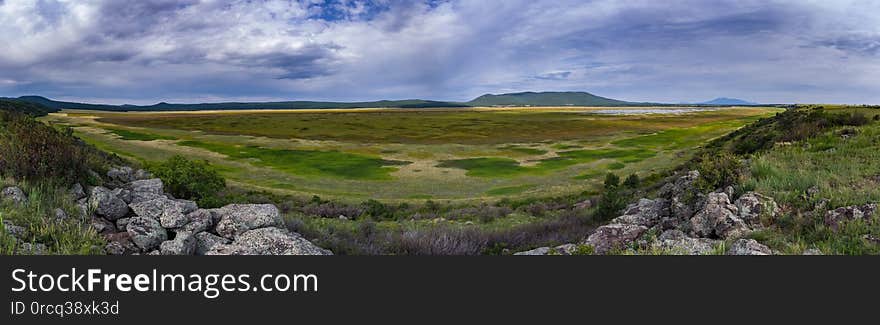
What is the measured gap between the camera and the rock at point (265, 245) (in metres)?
7.70

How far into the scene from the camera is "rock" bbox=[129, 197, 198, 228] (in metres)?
8.80

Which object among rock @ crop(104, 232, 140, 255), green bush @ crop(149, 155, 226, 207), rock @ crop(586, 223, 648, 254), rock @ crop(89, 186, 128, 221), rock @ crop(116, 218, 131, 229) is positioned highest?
rock @ crop(89, 186, 128, 221)

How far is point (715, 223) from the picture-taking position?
923 cm

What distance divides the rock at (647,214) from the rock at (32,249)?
12561mm

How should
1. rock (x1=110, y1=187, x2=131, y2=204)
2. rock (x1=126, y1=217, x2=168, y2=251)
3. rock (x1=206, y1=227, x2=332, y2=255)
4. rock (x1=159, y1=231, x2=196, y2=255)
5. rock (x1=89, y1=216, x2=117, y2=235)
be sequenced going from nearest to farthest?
1. rock (x1=159, y1=231, x2=196, y2=255)
2. rock (x1=206, y1=227, x2=332, y2=255)
3. rock (x1=126, y1=217, x2=168, y2=251)
4. rock (x1=89, y1=216, x2=117, y2=235)
5. rock (x1=110, y1=187, x2=131, y2=204)

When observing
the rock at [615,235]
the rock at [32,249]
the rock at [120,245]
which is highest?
the rock at [32,249]

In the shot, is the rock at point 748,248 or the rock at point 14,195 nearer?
the rock at point 748,248

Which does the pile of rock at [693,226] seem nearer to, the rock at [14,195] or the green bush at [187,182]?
the rock at [14,195]

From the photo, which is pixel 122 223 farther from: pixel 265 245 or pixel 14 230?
pixel 265 245

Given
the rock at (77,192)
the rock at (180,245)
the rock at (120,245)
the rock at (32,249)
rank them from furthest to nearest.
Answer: the rock at (77,192) → the rock at (180,245) → the rock at (120,245) → the rock at (32,249)

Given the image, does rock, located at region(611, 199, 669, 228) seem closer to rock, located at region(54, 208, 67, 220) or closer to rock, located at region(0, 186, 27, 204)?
rock, located at region(54, 208, 67, 220)

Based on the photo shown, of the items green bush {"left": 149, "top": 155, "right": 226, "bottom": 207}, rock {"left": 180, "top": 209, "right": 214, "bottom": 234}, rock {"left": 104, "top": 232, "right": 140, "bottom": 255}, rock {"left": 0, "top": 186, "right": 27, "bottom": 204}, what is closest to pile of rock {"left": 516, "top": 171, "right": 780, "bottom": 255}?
rock {"left": 180, "top": 209, "right": 214, "bottom": 234}

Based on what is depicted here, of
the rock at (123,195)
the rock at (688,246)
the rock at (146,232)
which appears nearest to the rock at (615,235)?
the rock at (688,246)

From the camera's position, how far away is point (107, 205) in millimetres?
8984
